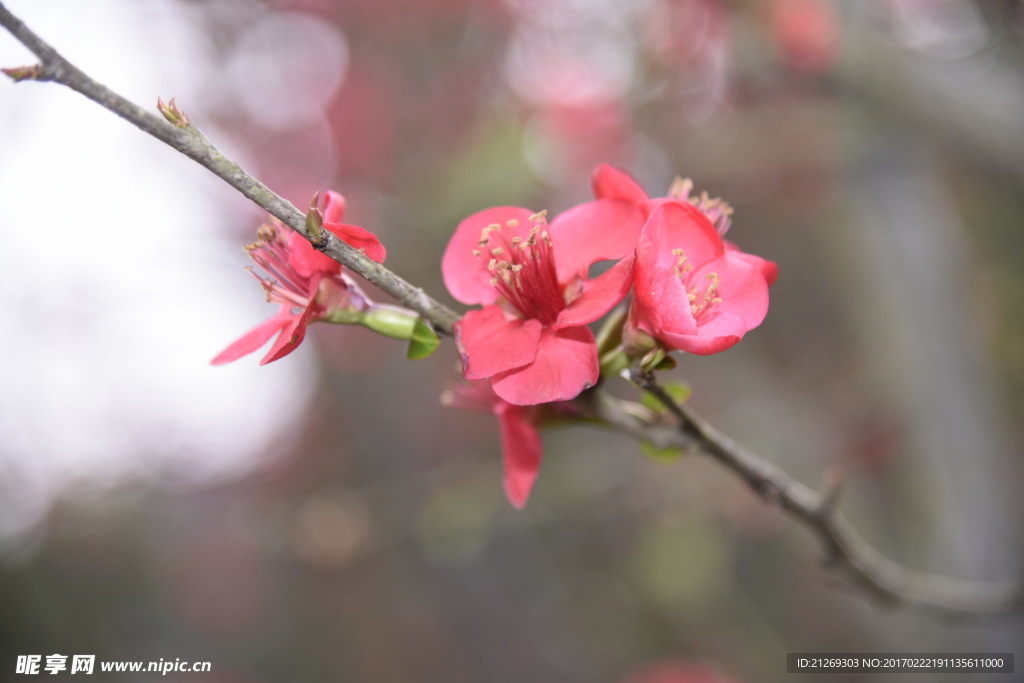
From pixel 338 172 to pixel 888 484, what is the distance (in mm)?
3161

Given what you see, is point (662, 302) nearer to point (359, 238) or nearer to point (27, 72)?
point (359, 238)

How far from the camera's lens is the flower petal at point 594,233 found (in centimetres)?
62

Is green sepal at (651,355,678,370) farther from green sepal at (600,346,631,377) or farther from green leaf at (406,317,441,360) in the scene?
green leaf at (406,317,441,360)

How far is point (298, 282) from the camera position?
0.65 meters

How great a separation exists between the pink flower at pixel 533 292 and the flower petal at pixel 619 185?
0.06ft

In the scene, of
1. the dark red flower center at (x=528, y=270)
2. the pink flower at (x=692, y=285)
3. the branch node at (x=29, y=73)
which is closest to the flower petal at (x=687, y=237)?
the pink flower at (x=692, y=285)

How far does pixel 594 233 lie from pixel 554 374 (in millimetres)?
170

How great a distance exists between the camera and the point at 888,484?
10.1 feet

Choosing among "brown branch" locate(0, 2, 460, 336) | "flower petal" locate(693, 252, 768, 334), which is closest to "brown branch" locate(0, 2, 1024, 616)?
"brown branch" locate(0, 2, 460, 336)

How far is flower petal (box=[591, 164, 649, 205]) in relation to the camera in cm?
61

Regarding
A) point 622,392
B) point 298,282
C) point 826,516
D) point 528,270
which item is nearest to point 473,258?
point 528,270

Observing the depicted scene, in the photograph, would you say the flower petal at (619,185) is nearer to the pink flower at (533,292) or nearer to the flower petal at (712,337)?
the pink flower at (533,292)

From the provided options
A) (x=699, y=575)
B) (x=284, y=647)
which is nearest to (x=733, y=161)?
(x=699, y=575)

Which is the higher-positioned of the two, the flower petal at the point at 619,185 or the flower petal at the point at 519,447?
the flower petal at the point at 619,185
